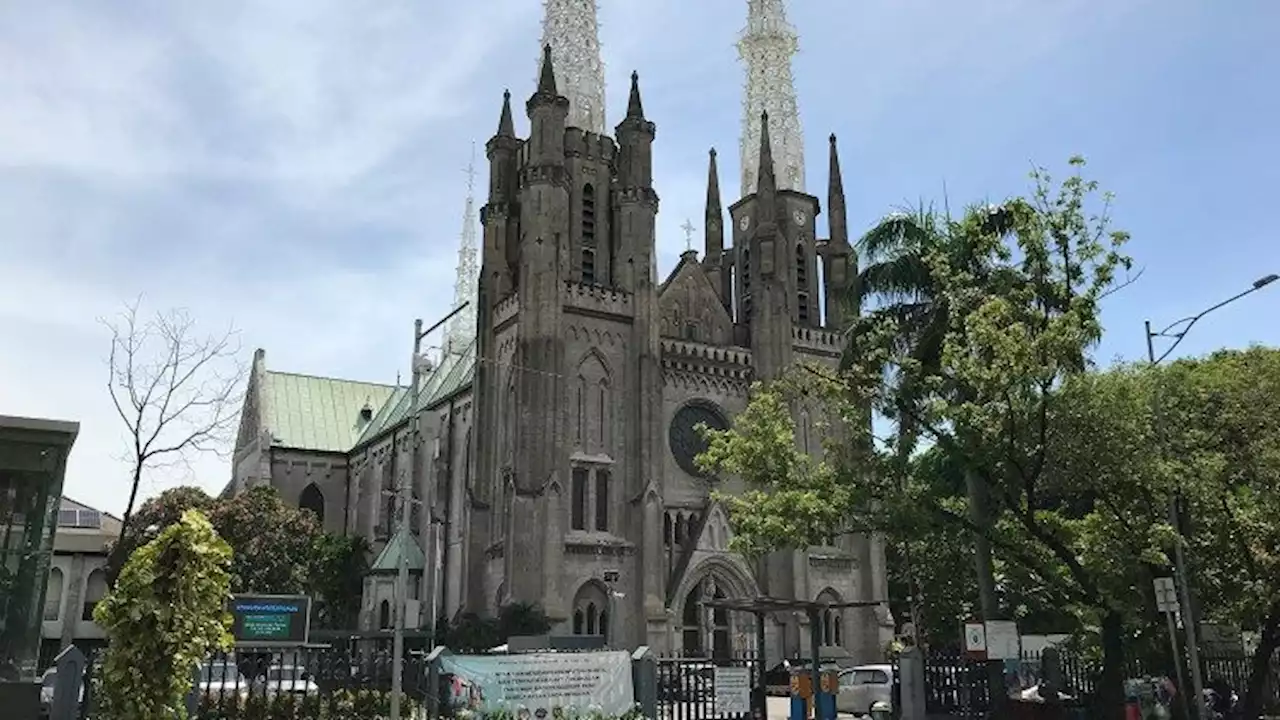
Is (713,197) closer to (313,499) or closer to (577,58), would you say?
(577,58)

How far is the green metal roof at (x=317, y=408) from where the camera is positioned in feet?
236

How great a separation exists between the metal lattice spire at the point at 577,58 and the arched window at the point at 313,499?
32.2 m

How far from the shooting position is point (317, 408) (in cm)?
7538

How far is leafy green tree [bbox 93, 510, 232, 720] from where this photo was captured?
11.7m

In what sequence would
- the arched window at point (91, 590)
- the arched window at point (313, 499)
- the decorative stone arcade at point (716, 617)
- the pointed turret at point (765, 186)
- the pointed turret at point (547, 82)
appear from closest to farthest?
the decorative stone arcade at point (716, 617)
the pointed turret at point (547, 82)
the pointed turret at point (765, 186)
the arched window at point (91, 590)
the arched window at point (313, 499)

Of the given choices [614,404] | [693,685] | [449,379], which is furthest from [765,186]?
[693,685]

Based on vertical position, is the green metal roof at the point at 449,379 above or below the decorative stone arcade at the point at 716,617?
above

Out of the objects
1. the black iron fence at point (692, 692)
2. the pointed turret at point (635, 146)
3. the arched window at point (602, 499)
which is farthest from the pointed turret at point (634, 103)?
the black iron fence at point (692, 692)

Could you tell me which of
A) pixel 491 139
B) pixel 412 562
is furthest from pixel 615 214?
pixel 412 562

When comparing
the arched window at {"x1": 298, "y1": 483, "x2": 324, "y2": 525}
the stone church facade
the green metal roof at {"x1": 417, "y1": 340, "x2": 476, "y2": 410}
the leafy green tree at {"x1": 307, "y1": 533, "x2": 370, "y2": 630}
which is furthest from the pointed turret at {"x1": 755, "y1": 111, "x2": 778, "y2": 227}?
the arched window at {"x1": 298, "y1": 483, "x2": 324, "y2": 525}

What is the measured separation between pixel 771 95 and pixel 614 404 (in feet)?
81.2

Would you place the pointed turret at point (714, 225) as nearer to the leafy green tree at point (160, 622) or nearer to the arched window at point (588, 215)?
the arched window at point (588, 215)

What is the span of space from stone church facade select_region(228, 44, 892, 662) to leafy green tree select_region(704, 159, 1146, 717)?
57.3 ft

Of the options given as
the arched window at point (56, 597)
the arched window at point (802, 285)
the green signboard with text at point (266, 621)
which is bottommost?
the green signboard with text at point (266, 621)
